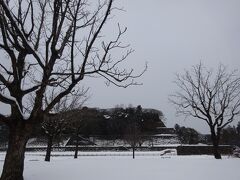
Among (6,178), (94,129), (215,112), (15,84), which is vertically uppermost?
(94,129)

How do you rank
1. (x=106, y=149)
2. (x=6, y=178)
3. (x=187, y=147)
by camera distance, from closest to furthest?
(x=6, y=178) → (x=187, y=147) → (x=106, y=149)

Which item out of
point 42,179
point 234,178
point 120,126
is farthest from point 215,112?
point 120,126

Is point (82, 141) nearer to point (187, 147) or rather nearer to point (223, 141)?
point (223, 141)

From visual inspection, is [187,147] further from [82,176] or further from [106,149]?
[82,176]

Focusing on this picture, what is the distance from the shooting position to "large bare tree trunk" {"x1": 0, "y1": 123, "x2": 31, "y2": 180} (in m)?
11.1

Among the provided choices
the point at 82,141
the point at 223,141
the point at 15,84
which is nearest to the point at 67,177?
the point at 15,84

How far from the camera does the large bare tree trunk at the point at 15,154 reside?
436 inches

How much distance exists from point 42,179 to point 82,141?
6669cm

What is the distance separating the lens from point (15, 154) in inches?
442

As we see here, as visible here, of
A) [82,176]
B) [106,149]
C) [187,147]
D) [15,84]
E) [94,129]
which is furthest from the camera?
[94,129]

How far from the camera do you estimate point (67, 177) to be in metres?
12.8

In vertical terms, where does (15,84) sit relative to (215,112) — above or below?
below

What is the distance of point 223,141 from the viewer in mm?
65188

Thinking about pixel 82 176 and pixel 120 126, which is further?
pixel 120 126
